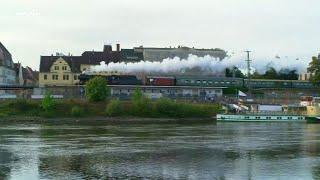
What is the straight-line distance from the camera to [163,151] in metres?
50.3

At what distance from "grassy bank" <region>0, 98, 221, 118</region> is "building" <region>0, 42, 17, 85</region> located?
28.9 metres

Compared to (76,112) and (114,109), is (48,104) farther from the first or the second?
(114,109)

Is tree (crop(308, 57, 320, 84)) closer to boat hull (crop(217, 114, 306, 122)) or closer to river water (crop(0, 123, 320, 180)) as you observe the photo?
boat hull (crop(217, 114, 306, 122))

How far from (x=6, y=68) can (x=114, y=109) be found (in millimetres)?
44760

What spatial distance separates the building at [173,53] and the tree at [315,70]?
27547 millimetres

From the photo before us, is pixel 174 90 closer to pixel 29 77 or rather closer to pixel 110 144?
pixel 29 77

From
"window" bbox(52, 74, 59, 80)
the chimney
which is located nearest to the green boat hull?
"window" bbox(52, 74, 59, 80)

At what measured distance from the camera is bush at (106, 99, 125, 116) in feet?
342

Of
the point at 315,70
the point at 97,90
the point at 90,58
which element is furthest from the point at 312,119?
the point at 90,58

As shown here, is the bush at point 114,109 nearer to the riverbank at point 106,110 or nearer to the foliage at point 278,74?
the riverbank at point 106,110

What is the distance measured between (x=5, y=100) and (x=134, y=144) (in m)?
58.4

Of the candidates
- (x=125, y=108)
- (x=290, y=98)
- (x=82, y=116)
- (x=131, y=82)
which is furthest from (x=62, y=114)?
(x=290, y=98)

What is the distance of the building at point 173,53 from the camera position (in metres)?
159

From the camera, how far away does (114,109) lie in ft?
343
